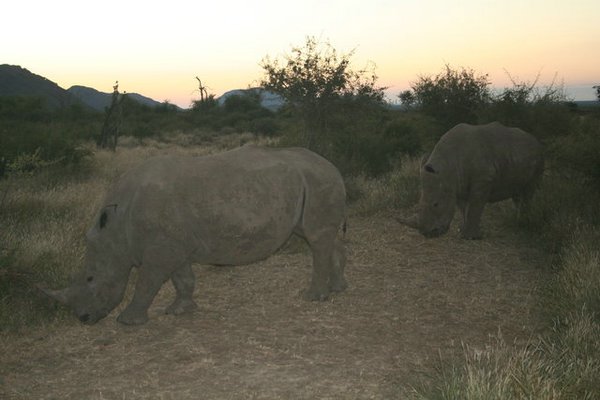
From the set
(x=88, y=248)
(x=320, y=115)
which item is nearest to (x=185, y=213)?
(x=88, y=248)

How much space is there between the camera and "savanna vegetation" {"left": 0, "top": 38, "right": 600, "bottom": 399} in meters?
3.79

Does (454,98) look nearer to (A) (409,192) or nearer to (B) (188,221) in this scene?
(A) (409,192)

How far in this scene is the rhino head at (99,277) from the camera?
527cm

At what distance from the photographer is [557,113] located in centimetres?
1307

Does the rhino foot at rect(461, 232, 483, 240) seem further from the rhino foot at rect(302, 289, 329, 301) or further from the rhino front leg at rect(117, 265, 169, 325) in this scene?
the rhino front leg at rect(117, 265, 169, 325)

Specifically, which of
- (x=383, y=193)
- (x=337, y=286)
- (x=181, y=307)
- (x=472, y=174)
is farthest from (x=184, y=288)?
A: (x=383, y=193)

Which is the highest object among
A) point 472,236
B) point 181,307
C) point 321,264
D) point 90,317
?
point 321,264

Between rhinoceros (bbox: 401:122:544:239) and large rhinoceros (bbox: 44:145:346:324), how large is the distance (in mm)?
3179

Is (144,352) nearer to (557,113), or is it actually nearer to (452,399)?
(452,399)

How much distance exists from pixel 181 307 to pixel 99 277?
37.6 inches

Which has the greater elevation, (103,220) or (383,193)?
(103,220)

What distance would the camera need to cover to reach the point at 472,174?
29.4 ft

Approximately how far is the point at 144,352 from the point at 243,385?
46.5 inches

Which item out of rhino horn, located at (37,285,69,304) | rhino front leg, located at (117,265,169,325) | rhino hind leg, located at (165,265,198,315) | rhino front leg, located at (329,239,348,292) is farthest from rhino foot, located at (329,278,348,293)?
rhino horn, located at (37,285,69,304)
